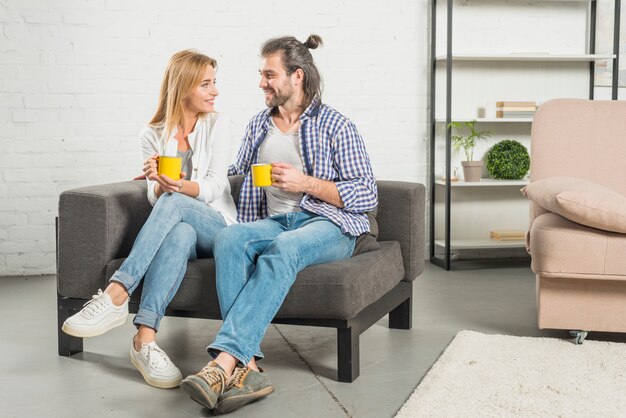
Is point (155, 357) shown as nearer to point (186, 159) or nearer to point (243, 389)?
point (243, 389)

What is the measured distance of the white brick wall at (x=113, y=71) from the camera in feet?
14.2

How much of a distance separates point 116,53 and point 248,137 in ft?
6.11

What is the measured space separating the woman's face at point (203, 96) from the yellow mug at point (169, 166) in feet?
1.44

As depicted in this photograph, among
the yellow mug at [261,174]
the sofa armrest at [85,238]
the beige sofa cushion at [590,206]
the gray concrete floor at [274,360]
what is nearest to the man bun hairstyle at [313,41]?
the yellow mug at [261,174]

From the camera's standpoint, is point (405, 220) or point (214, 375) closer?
point (214, 375)

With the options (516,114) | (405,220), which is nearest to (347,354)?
(405,220)

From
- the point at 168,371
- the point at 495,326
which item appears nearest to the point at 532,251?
the point at 495,326

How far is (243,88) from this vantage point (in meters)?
4.52

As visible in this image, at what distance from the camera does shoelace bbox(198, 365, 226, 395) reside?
6.90ft

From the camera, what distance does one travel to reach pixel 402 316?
313cm

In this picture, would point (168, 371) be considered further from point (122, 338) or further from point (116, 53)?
point (116, 53)

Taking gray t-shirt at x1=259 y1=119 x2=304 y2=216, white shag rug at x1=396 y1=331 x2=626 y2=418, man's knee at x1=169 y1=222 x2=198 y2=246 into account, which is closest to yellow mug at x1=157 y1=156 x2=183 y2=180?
man's knee at x1=169 y1=222 x2=198 y2=246

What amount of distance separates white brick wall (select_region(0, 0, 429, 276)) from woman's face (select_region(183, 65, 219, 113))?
1.59 meters

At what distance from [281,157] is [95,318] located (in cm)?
83
